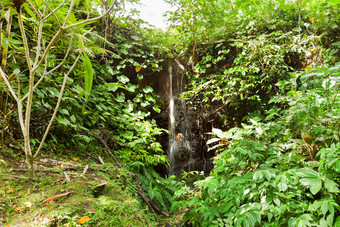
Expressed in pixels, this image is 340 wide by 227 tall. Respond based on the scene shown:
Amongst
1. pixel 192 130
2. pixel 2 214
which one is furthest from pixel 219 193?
pixel 192 130

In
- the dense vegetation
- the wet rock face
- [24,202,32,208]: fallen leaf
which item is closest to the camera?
[24,202,32,208]: fallen leaf

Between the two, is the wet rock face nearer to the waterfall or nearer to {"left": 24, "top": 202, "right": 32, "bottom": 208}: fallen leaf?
the waterfall

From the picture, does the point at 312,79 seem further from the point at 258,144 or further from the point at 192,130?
the point at 192,130

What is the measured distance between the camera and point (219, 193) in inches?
68.9

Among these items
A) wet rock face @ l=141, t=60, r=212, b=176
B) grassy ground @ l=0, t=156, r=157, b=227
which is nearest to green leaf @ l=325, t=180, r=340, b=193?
grassy ground @ l=0, t=156, r=157, b=227

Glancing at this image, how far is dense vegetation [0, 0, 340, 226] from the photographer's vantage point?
1.45 meters

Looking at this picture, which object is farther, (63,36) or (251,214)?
(63,36)

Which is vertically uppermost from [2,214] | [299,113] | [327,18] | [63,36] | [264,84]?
[327,18]

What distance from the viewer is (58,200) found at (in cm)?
143

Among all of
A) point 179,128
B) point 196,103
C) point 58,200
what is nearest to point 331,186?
point 58,200

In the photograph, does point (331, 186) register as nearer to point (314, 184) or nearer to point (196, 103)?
point (314, 184)

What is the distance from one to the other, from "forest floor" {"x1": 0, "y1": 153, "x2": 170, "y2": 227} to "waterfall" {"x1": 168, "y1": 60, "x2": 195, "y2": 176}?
3237mm

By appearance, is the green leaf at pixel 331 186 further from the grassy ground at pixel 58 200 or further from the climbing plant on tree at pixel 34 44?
the climbing plant on tree at pixel 34 44

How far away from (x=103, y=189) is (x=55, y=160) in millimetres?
940
